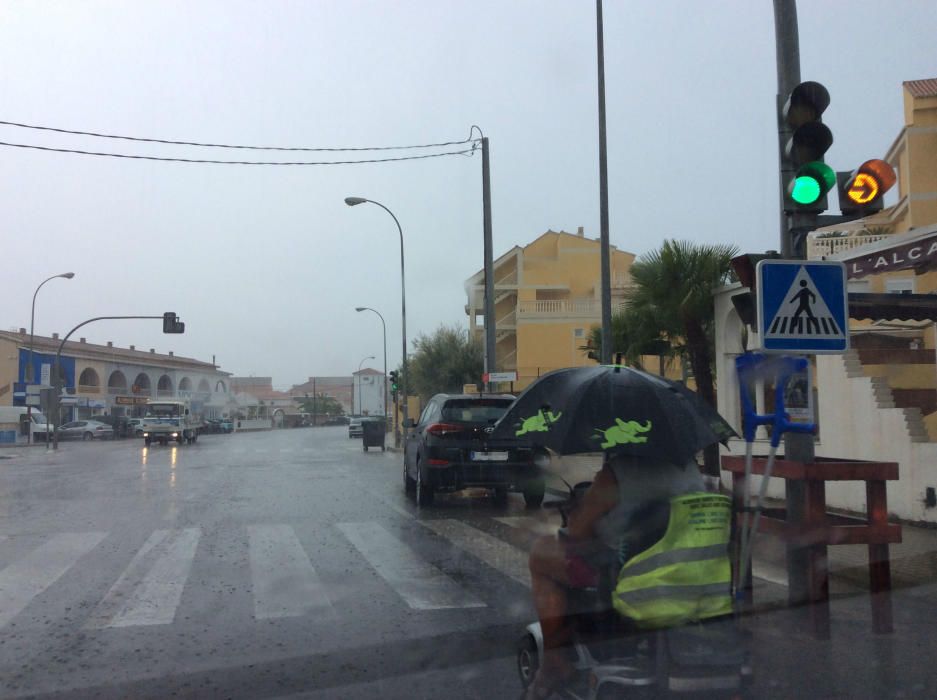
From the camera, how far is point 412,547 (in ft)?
33.6

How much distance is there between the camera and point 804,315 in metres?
6.28

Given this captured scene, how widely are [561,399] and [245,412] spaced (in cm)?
11775

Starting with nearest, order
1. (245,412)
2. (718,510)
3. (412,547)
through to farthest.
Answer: (718,510)
(412,547)
(245,412)

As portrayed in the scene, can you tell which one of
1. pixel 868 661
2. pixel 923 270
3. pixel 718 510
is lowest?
pixel 868 661

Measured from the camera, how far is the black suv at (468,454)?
13.9m

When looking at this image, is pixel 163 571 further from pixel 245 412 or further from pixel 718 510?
pixel 245 412

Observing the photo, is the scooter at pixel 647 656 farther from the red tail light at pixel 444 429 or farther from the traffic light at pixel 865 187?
the red tail light at pixel 444 429

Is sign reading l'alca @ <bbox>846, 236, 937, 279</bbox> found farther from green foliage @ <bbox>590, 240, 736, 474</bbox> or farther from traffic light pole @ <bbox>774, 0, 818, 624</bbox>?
green foliage @ <bbox>590, 240, 736, 474</bbox>

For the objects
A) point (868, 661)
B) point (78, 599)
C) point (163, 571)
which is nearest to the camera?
point (868, 661)

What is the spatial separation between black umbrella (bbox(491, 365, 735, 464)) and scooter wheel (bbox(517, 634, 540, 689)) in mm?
1104

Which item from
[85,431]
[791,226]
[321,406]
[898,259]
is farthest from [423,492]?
[321,406]

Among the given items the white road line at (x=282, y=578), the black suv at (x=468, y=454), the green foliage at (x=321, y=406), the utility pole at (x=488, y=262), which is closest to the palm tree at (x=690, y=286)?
the black suv at (x=468, y=454)

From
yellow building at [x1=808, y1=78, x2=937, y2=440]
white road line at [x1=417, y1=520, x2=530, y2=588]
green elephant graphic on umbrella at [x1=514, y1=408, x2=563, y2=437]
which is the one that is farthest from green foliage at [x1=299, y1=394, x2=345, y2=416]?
green elephant graphic on umbrella at [x1=514, y1=408, x2=563, y2=437]

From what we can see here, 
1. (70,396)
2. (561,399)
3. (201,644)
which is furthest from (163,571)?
(70,396)
